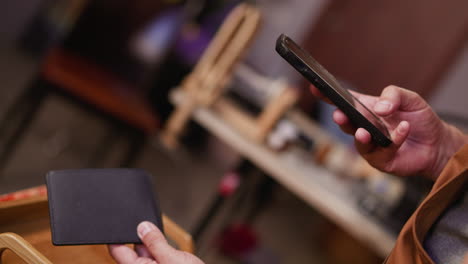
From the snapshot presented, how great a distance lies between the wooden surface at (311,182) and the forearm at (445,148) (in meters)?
0.93

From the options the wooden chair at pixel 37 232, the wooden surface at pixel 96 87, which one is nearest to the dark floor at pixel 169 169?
the wooden surface at pixel 96 87

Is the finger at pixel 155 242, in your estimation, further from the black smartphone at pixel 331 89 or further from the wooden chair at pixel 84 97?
the wooden chair at pixel 84 97

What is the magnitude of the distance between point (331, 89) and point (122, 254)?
48cm

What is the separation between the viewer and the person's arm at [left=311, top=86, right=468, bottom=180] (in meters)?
0.95

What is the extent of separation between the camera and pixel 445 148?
1.01 m

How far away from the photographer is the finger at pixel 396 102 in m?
0.92

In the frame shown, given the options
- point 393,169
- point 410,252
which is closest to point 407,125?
point 393,169

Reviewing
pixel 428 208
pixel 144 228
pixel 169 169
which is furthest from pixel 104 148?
pixel 428 208

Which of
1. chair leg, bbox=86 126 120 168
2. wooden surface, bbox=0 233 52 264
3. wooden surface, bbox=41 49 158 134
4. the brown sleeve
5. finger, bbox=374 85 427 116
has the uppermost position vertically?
finger, bbox=374 85 427 116

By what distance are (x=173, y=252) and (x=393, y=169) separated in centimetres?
46

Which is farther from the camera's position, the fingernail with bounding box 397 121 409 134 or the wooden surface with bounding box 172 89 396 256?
the wooden surface with bounding box 172 89 396 256

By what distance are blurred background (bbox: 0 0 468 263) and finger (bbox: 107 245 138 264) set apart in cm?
122

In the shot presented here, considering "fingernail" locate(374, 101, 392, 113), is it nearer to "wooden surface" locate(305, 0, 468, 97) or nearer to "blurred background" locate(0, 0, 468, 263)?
"blurred background" locate(0, 0, 468, 263)

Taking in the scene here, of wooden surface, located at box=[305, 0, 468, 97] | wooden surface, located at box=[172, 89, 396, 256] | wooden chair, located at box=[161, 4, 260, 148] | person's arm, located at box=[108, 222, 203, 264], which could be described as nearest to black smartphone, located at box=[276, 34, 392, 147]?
person's arm, located at box=[108, 222, 203, 264]
